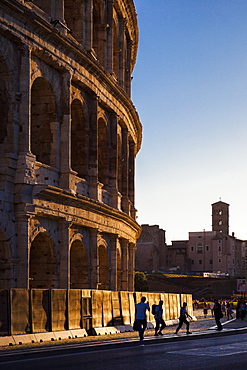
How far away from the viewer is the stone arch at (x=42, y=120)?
26375mm

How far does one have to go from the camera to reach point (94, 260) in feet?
96.5

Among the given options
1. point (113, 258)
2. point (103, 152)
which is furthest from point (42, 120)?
Result: point (113, 258)

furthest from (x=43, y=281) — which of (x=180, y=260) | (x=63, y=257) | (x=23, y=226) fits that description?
(x=180, y=260)

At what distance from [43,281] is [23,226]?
146 inches

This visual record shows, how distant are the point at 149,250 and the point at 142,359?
333 ft

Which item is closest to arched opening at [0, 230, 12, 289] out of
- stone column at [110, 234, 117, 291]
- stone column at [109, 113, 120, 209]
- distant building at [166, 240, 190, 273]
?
stone column at [110, 234, 117, 291]

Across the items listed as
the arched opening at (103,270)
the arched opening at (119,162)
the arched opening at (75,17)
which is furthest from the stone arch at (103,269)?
the arched opening at (75,17)

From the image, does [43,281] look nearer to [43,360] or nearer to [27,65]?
[27,65]

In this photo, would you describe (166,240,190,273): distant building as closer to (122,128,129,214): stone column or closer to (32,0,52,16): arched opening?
(122,128,129,214): stone column

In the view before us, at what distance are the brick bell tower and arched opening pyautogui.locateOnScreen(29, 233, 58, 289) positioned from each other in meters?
123

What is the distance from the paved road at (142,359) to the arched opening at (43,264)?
7948 mm

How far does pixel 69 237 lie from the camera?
2658 cm

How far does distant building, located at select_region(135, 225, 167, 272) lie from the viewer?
4513 inches

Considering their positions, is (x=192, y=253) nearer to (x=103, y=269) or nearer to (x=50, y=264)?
(x=103, y=269)
